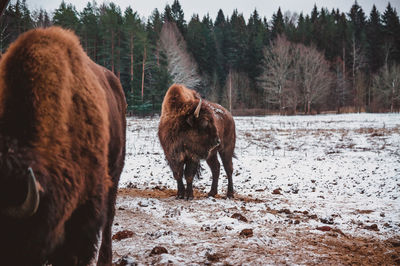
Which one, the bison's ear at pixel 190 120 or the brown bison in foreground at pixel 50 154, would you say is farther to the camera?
the bison's ear at pixel 190 120

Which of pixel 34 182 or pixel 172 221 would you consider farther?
pixel 172 221

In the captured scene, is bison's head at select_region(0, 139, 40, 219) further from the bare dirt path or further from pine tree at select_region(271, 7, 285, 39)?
pine tree at select_region(271, 7, 285, 39)

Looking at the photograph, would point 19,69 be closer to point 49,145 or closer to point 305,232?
point 49,145

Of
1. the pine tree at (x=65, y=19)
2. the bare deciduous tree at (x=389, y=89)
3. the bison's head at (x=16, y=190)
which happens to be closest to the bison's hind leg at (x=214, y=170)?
the bison's head at (x=16, y=190)

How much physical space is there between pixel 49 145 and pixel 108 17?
1444 inches

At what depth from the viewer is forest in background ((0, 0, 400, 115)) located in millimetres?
31234

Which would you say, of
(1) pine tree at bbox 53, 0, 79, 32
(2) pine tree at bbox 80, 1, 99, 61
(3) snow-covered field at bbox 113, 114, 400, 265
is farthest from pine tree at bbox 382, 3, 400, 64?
(1) pine tree at bbox 53, 0, 79, 32

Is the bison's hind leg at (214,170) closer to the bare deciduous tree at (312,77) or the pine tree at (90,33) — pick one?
the pine tree at (90,33)

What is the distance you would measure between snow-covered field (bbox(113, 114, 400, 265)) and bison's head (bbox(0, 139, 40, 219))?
5.93 ft

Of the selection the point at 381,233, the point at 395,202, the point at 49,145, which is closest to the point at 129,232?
the point at 49,145

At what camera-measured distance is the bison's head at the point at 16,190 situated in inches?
53.2

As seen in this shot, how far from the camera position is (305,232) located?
398 cm

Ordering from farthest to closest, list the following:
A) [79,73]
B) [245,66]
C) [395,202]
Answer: [245,66], [395,202], [79,73]

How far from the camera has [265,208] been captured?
5.41m
